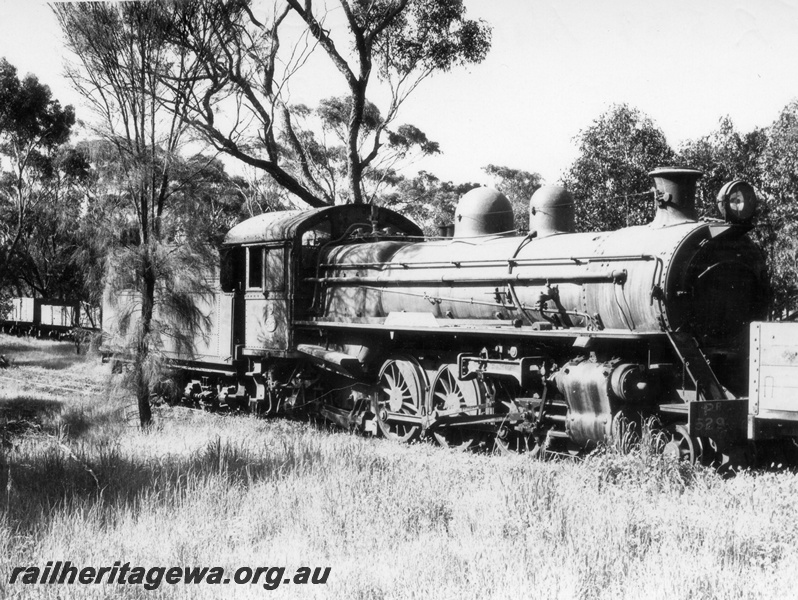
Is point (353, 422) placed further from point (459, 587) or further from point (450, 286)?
point (459, 587)

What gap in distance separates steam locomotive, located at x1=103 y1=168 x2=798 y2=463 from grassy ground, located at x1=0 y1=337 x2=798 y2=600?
0.70 m

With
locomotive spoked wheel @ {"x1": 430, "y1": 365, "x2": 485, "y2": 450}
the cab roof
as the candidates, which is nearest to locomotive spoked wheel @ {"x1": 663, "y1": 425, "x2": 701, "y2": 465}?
locomotive spoked wheel @ {"x1": 430, "y1": 365, "x2": 485, "y2": 450}

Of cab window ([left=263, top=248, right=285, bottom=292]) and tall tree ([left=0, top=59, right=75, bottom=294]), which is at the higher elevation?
tall tree ([left=0, top=59, right=75, bottom=294])

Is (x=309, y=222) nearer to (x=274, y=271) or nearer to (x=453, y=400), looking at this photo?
(x=274, y=271)

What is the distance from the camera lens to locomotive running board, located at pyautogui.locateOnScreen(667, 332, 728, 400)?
24.0 feet

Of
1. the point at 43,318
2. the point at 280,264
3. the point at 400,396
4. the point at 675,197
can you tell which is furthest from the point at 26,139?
the point at 675,197

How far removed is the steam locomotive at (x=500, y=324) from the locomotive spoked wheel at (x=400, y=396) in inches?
1.0

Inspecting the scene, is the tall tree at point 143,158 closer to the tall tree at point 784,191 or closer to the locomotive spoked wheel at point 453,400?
the locomotive spoked wheel at point 453,400

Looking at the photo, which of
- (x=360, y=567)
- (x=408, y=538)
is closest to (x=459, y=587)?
(x=360, y=567)

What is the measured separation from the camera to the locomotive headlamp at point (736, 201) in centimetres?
765

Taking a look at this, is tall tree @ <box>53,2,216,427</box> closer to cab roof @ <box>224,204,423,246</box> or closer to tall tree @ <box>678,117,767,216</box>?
cab roof @ <box>224,204,423,246</box>

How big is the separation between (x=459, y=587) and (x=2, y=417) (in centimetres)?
958

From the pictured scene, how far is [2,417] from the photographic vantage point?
453 inches

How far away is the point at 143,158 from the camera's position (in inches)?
384
